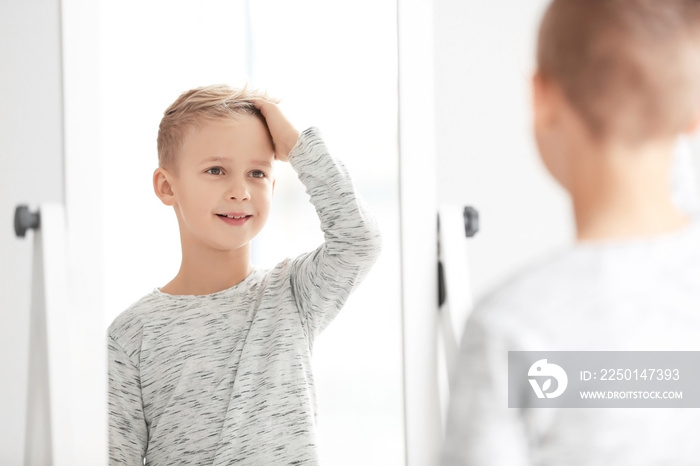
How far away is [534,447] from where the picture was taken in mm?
322

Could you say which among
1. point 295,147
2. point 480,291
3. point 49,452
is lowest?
point 49,452

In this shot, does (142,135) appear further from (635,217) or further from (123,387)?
(635,217)

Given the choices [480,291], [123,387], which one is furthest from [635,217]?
[123,387]

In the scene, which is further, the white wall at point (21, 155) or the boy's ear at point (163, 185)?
the boy's ear at point (163, 185)

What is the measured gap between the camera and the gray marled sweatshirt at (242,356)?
24.8 inches

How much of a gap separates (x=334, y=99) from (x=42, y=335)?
1.08 ft

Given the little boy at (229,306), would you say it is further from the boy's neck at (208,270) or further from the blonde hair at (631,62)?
the blonde hair at (631,62)

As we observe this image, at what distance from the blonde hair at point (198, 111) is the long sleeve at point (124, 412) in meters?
0.18

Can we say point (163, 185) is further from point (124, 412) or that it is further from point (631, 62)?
point (631, 62)

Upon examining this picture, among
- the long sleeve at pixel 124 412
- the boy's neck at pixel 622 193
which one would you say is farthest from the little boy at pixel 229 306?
the boy's neck at pixel 622 193

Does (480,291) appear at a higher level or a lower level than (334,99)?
lower

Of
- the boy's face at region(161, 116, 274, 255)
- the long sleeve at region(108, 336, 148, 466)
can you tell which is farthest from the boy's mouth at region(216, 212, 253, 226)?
the long sleeve at region(108, 336, 148, 466)

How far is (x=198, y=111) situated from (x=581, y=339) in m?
0.45

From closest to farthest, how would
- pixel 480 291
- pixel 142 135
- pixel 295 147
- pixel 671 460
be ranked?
pixel 671 460 → pixel 480 291 → pixel 295 147 → pixel 142 135
